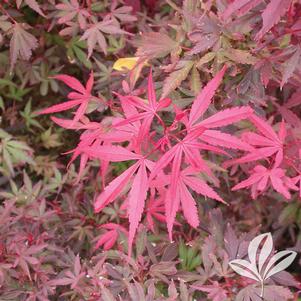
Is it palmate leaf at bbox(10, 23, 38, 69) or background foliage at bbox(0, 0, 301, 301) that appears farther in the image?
palmate leaf at bbox(10, 23, 38, 69)

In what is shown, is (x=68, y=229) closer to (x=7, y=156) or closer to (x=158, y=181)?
(x=7, y=156)

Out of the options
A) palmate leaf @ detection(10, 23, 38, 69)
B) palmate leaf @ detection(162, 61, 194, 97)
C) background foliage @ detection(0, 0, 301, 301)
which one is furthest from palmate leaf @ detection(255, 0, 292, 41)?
palmate leaf @ detection(10, 23, 38, 69)

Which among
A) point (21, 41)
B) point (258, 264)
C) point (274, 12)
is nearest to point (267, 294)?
point (258, 264)

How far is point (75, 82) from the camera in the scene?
1375 mm

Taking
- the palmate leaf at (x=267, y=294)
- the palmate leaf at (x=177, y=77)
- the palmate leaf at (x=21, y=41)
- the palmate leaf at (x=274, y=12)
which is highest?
the palmate leaf at (x=274, y=12)

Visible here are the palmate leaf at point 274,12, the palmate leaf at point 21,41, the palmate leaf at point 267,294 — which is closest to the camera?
the palmate leaf at point 274,12

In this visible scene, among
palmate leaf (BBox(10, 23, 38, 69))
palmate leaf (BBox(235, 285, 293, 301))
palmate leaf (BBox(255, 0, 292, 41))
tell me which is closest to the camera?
palmate leaf (BBox(255, 0, 292, 41))

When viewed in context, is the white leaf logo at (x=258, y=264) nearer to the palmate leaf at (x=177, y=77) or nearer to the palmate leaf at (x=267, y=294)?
the palmate leaf at (x=267, y=294)

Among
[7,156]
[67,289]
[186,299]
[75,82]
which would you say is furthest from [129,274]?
[7,156]

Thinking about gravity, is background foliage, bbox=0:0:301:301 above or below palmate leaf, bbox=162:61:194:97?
below

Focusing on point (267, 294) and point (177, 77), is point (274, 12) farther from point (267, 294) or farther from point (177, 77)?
point (267, 294)

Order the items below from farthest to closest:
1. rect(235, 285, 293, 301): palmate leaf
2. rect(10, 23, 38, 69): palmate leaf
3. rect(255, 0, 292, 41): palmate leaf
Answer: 1. rect(10, 23, 38, 69): palmate leaf
2. rect(235, 285, 293, 301): palmate leaf
3. rect(255, 0, 292, 41): palmate leaf

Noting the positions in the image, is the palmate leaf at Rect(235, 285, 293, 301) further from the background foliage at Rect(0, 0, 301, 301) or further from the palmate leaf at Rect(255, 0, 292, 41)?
the palmate leaf at Rect(255, 0, 292, 41)

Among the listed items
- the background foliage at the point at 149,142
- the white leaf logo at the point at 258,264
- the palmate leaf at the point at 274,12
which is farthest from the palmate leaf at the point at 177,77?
the white leaf logo at the point at 258,264
